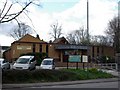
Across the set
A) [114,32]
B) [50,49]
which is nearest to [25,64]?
[50,49]

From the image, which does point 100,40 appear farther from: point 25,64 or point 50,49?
point 25,64

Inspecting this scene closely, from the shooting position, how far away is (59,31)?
351 ft

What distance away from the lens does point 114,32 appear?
309 ft

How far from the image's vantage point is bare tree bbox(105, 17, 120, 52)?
3659 inches

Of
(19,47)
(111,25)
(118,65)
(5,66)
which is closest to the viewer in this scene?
(5,66)

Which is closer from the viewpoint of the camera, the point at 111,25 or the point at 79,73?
the point at 79,73

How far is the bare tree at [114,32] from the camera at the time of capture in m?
92.9

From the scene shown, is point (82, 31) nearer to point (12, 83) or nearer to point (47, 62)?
point (47, 62)

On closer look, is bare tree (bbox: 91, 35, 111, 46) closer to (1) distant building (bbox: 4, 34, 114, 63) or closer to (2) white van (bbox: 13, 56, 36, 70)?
(1) distant building (bbox: 4, 34, 114, 63)

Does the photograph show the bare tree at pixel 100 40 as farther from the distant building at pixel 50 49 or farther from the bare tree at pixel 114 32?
the distant building at pixel 50 49

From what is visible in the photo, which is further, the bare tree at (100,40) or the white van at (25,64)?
the bare tree at (100,40)

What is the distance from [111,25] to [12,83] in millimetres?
70894

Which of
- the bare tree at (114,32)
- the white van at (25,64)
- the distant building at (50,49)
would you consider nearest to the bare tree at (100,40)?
the bare tree at (114,32)

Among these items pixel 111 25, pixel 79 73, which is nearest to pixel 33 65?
pixel 79 73
